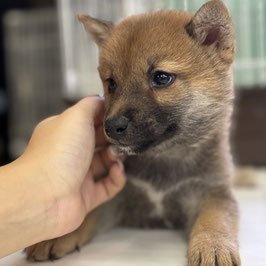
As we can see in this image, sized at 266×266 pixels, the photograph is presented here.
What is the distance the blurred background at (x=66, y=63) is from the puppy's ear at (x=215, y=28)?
0.69 ft

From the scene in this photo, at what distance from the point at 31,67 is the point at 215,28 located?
7.86ft

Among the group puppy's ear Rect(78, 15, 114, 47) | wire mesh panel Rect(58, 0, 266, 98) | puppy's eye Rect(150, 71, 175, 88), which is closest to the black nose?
puppy's eye Rect(150, 71, 175, 88)

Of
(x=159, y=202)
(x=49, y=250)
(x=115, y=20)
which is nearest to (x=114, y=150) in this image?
(x=159, y=202)

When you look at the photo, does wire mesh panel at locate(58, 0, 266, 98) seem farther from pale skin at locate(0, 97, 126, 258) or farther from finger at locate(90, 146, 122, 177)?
pale skin at locate(0, 97, 126, 258)

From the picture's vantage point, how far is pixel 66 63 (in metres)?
2.93

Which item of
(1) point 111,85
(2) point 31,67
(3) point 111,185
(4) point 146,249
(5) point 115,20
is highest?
(5) point 115,20

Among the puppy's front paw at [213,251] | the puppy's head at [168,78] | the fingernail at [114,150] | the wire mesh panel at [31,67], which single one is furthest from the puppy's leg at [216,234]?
the wire mesh panel at [31,67]

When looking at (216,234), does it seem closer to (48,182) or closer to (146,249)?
(146,249)

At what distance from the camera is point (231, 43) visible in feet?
4.18

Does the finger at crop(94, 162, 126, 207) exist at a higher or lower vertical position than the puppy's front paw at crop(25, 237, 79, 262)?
higher

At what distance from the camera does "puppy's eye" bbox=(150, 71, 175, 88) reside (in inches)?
46.9

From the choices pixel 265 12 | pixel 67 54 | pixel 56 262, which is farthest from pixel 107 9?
pixel 56 262

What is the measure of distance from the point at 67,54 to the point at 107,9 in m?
0.44

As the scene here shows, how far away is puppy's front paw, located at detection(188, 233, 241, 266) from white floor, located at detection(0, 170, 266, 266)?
0.07 m
